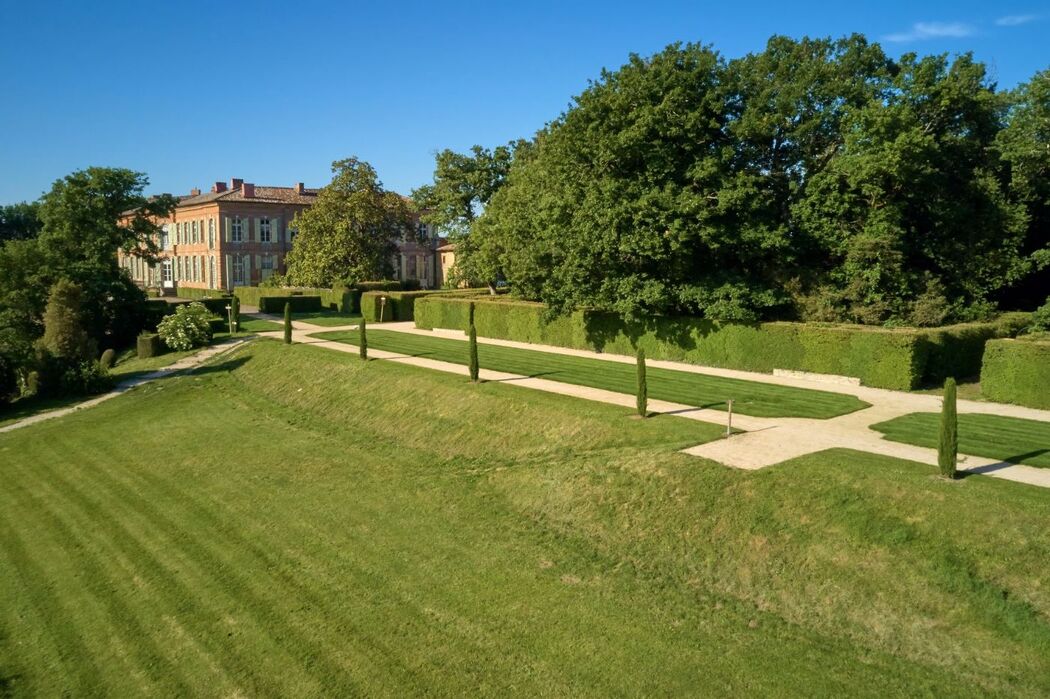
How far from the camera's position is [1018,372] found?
1773 cm

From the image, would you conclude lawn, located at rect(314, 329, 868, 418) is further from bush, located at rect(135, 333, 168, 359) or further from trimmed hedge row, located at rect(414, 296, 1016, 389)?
bush, located at rect(135, 333, 168, 359)

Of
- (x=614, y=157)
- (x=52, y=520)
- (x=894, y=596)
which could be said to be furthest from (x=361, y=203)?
(x=894, y=596)

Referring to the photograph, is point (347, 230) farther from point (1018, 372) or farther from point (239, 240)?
point (1018, 372)

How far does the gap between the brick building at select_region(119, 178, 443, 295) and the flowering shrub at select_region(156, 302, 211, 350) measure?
80.4 ft

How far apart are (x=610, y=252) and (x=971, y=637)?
57.9 feet

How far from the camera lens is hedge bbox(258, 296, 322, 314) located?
4797 cm

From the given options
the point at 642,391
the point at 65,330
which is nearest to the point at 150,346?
the point at 65,330

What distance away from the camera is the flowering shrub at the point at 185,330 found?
34438 mm

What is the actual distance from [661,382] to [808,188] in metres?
8.22

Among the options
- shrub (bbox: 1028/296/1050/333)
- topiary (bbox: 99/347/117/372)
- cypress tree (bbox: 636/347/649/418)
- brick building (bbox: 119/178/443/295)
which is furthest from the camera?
brick building (bbox: 119/178/443/295)

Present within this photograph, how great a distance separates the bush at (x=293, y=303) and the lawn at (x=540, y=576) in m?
30.4

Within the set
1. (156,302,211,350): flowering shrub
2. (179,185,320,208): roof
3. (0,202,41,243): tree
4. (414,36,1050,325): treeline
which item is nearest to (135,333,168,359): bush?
(156,302,211,350): flowering shrub

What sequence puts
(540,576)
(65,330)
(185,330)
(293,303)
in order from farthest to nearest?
(293,303) → (185,330) → (65,330) → (540,576)

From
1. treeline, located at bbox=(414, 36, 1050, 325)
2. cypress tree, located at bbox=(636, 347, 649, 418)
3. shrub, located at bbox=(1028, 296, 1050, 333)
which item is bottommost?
cypress tree, located at bbox=(636, 347, 649, 418)
